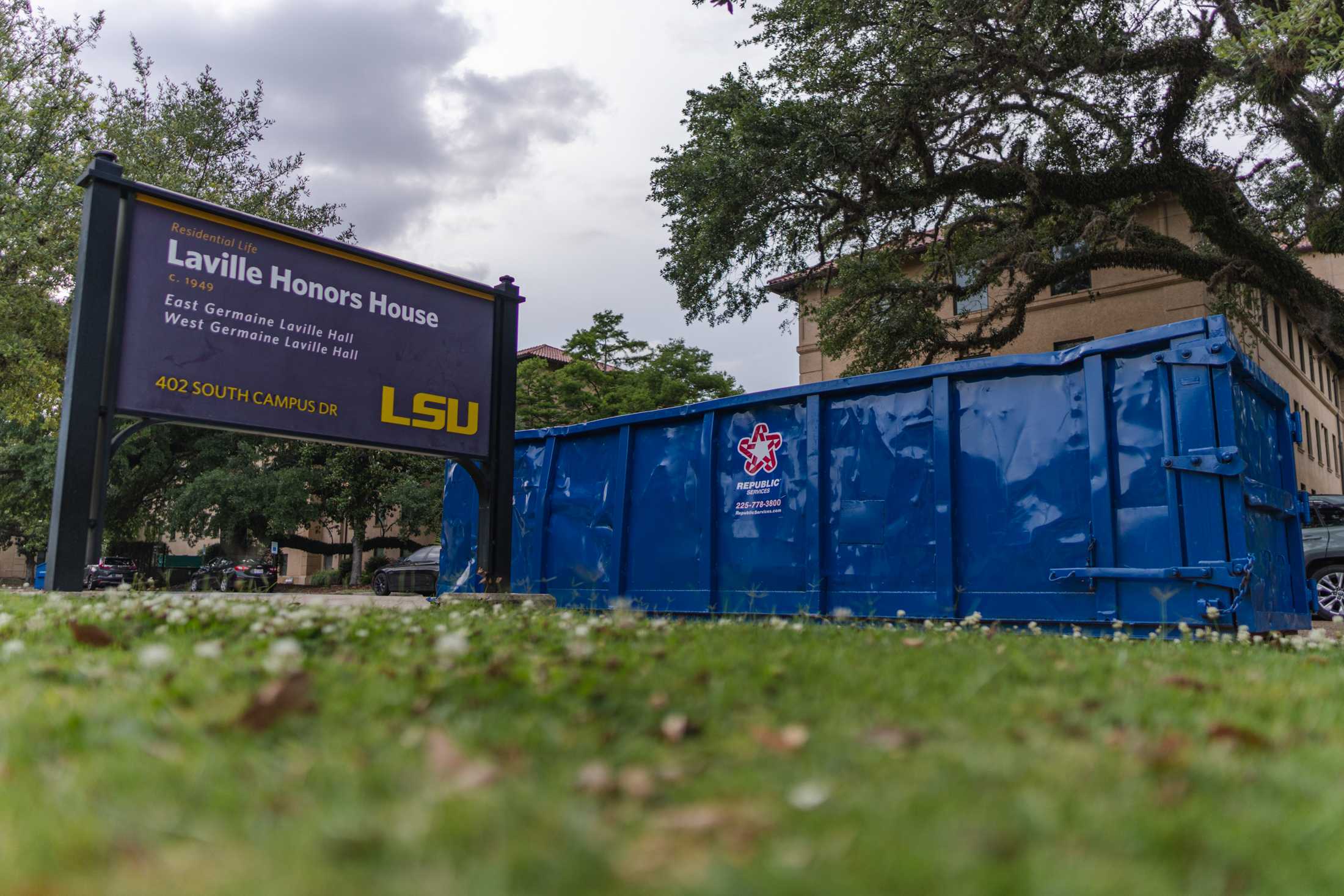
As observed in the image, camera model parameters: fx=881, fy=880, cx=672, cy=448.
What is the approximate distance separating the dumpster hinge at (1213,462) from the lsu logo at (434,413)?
6432 mm

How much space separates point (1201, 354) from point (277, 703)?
20.7 ft

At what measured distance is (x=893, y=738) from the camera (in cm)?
240

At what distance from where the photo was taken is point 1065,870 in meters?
1.54

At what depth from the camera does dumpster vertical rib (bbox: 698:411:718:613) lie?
331 inches

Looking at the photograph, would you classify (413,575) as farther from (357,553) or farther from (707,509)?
(707,509)

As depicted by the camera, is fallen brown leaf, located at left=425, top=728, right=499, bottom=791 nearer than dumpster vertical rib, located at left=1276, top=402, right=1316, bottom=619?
Yes

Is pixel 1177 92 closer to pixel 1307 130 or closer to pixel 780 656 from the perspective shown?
pixel 1307 130

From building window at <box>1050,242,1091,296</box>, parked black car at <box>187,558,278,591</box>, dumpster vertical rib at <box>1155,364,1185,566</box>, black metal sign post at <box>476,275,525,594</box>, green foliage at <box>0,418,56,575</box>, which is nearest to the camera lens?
dumpster vertical rib at <box>1155,364,1185,566</box>

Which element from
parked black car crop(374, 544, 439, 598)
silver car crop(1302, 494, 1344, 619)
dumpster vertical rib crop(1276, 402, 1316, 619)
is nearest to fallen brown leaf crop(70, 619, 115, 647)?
dumpster vertical rib crop(1276, 402, 1316, 619)

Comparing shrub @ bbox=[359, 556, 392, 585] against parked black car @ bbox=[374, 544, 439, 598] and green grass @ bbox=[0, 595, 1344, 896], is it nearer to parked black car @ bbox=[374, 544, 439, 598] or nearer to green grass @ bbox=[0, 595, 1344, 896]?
parked black car @ bbox=[374, 544, 439, 598]

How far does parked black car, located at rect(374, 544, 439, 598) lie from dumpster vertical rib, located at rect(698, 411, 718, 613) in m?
14.0

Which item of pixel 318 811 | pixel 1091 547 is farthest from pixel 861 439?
pixel 318 811

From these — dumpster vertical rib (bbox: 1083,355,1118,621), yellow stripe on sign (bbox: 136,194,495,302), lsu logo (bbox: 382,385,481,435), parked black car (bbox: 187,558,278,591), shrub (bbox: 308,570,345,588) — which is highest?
yellow stripe on sign (bbox: 136,194,495,302)

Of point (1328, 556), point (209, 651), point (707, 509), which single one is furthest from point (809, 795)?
point (1328, 556)
